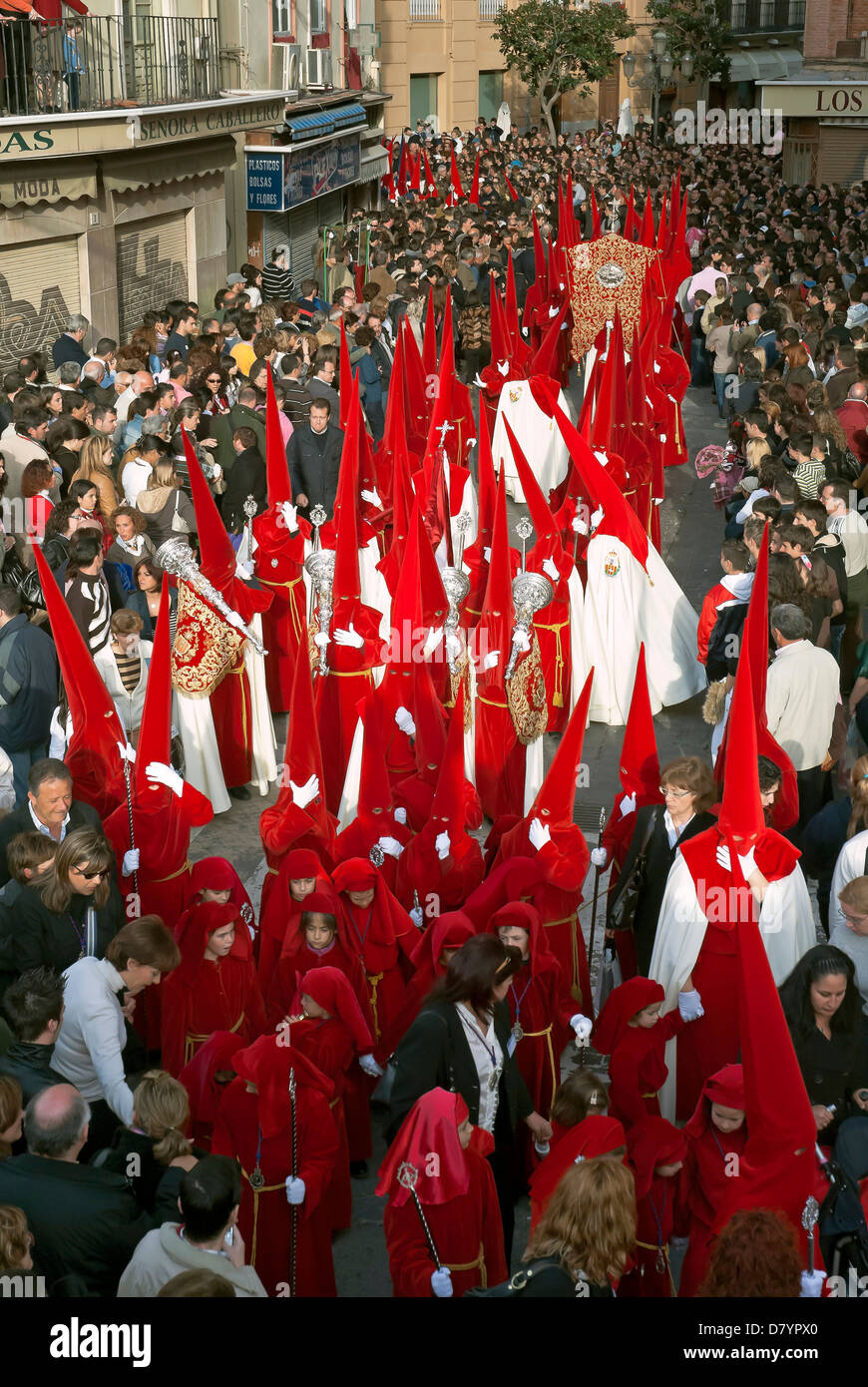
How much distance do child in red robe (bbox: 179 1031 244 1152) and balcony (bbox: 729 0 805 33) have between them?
199ft

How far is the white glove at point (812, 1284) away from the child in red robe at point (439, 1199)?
3.02 ft

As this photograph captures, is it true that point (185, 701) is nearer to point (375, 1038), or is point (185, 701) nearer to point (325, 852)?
point (325, 852)

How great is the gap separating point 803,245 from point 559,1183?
1811cm

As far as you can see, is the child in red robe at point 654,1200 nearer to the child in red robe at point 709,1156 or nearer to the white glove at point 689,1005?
the child in red robe at point 709,1156

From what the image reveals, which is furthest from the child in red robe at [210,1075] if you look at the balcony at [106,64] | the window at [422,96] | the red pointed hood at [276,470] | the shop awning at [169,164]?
the window at [422,96]

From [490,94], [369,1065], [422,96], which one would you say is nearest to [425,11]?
[422,96]

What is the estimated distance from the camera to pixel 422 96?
42844mm

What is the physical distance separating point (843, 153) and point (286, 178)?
12056mm

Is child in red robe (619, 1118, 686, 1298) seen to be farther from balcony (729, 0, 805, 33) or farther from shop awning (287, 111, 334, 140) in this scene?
balcony (729, 0, 805, 33)

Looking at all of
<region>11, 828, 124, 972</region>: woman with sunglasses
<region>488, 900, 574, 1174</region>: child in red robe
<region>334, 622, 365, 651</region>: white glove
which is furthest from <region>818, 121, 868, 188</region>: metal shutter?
<region>11, 828, 124, 972</region>: woman with sunglasses

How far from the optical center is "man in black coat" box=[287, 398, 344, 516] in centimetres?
1106

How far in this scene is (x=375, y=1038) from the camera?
630cm

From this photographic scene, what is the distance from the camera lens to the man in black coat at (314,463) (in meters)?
11.1

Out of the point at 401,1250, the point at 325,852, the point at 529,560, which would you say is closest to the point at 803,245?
the point at 529,560
